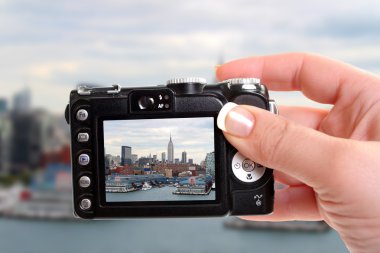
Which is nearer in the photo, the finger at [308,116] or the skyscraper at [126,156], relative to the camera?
the skyscraper at [126,156]

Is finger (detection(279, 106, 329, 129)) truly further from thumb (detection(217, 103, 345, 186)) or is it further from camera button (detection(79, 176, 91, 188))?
camera button (detection(79, 176, 91, 188))

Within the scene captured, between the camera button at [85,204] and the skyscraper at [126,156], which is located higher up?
the skyscraper at [126,156]

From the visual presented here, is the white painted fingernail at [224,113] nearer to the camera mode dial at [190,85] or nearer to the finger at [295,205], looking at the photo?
the camera mode dial at [190,85]

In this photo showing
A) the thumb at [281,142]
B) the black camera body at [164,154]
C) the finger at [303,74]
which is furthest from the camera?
the finger at [303,74]

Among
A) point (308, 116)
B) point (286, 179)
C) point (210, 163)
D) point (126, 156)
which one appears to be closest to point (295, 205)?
point (286, 179)

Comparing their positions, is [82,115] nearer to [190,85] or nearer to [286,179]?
[190,85]

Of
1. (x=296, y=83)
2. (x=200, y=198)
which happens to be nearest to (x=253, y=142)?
(x=200, y=198)

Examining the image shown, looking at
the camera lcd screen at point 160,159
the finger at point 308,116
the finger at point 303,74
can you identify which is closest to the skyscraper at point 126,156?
the camera lcd screen at point 160,159
